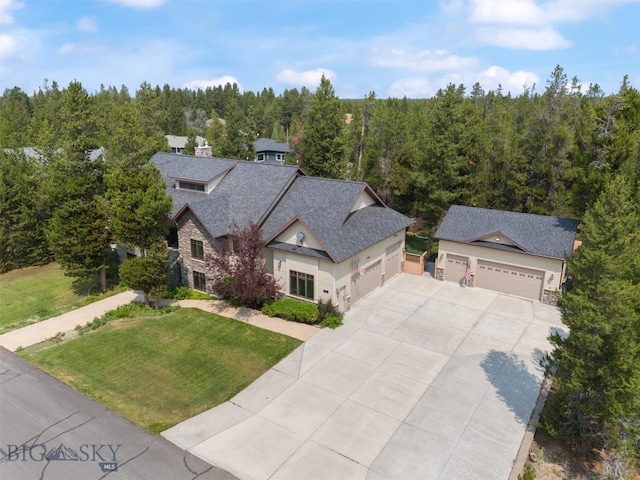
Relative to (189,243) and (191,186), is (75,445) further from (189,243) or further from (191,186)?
(191,186)

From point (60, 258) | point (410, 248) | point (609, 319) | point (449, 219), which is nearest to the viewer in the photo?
point (609, 319)

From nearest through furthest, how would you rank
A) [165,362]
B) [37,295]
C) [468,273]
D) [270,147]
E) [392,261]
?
[165,362], [468,273], [37,295], [392,261], [270,147]

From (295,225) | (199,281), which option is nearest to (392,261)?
(295,225)

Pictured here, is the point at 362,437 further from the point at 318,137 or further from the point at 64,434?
the point at 318,137

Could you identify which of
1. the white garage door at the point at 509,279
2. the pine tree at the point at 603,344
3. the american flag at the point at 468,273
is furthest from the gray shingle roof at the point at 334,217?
the pine tree at the point at 603,344

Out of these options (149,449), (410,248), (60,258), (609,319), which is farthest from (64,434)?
(410,248)
